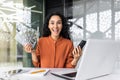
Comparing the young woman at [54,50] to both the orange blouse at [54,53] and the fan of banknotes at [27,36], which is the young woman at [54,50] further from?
the fan of banknotes at [27,36]

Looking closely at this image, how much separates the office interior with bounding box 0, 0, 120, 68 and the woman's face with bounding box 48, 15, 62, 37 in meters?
1.38

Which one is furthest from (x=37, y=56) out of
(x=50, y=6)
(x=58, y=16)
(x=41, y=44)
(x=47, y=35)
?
(x=50, y=6)

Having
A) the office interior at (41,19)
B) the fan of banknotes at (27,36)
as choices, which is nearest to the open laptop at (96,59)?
the office interior at (41,19)

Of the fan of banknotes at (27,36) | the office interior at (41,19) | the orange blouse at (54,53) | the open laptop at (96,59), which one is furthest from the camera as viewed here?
the fan of banknotes at (27,36)

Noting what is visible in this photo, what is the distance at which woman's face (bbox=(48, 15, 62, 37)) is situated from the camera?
1768 mm

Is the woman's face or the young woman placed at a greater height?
the woman's face

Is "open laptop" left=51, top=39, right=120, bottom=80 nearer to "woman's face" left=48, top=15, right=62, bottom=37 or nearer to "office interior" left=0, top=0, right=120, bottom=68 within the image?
"woman's face" left=48, top=15, right=62, bottom=37

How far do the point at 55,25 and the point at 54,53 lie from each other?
0.79 ft

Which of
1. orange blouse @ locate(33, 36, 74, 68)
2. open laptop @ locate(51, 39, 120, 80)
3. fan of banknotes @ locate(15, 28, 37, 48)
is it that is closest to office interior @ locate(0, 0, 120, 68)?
fan of banknotes @ locate(15, 28, 37, 48)

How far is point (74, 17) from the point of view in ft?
11.6

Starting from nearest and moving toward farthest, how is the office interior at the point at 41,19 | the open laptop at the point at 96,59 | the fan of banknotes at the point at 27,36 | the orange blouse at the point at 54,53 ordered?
1. the open laptop at the point at 96,59
2. the orange blouse at the point at 54,53
3. the office interior at the point at 41,19
4. the fan of banknotes at the point at 27,36

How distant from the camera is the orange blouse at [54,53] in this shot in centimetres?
175

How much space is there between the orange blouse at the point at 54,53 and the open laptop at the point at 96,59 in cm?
69

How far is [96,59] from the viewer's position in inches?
36.9
